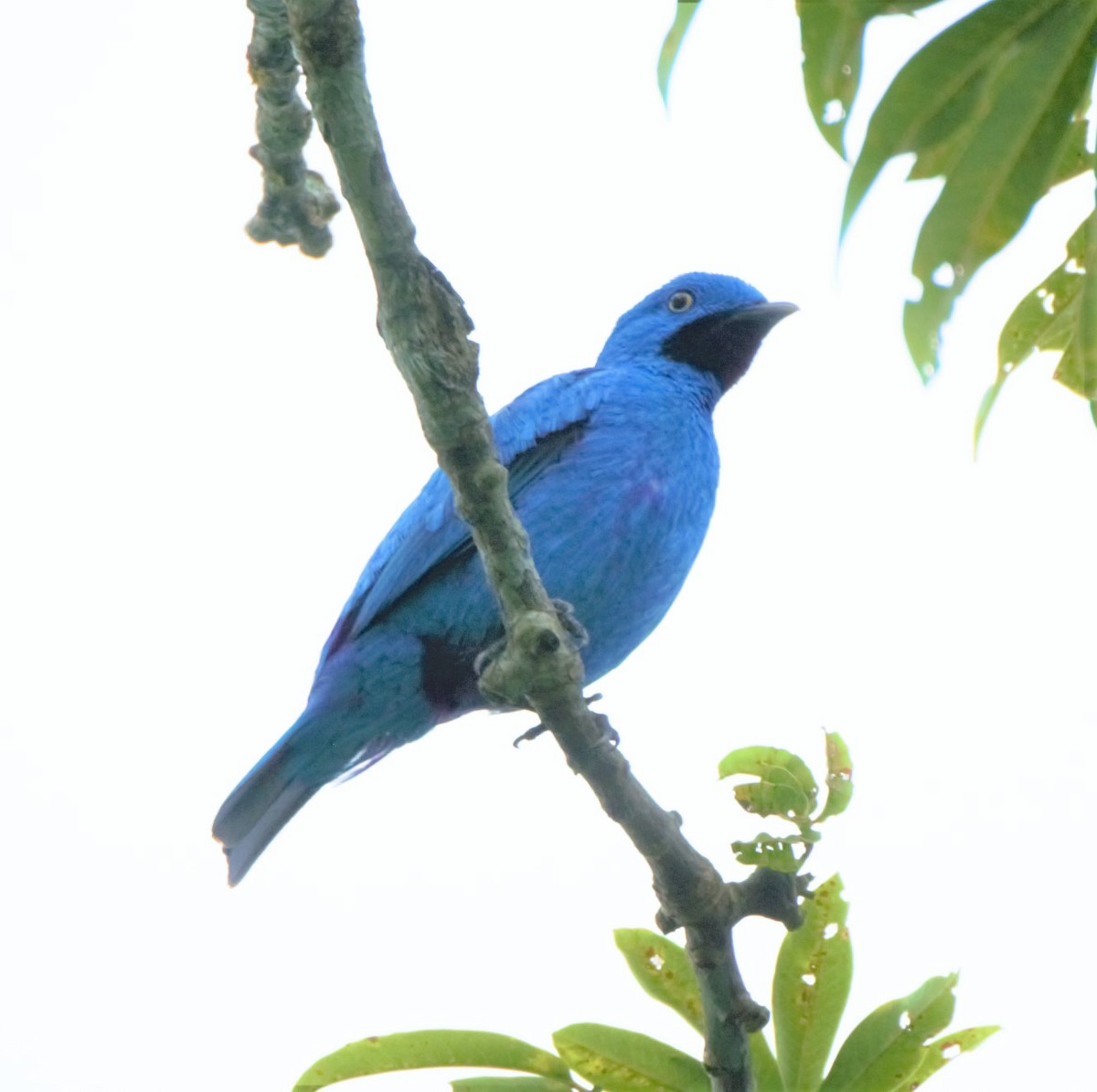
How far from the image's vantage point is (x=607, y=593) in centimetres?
586

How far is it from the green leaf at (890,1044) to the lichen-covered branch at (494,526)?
0.79ft

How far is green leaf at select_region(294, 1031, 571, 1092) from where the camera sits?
371cm

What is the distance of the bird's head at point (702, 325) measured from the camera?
7289mm

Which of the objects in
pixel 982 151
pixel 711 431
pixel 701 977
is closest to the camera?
pixel 982 151

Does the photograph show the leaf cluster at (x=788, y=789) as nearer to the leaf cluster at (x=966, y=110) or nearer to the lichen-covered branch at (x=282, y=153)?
the leaf cluster at (x=966, y=110)

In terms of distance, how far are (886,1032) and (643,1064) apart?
0.57 metres

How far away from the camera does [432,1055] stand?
374 centimetres

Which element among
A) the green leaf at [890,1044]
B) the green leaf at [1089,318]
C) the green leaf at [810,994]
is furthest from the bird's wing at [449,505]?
the green leaf at [1089,318]

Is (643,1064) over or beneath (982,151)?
beneath

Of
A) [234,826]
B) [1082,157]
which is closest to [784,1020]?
[1082,157]

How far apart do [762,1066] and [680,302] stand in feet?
14.6

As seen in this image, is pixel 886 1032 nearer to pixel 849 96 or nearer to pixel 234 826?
pixel 849 96

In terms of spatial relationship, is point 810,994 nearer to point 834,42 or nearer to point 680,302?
point 834,42

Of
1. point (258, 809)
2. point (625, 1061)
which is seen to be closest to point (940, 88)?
point (625, 1061)
